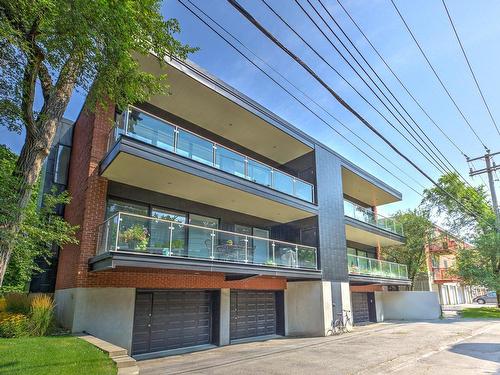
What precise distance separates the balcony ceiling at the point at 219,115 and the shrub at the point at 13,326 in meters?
8.27

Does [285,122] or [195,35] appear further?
[285,122]

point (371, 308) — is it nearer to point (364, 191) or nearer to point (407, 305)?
point (407, 305)

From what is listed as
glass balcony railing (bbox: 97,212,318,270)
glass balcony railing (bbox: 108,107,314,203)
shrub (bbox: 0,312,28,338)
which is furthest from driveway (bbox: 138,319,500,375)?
glass balcony railing (bbox: 108,107,314,203)

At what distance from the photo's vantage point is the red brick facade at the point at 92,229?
34.0ft

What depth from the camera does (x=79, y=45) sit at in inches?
264

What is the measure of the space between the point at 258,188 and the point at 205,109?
393 centimetres

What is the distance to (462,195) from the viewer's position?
104 ft

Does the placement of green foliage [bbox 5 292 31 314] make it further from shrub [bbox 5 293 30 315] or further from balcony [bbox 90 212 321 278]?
balcony [bbox 90 212 321 278]

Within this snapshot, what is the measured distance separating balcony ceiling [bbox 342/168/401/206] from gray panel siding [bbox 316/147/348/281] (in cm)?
203

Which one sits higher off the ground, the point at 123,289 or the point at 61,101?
the point at 61,101

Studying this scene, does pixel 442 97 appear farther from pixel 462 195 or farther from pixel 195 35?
pixel 462 195

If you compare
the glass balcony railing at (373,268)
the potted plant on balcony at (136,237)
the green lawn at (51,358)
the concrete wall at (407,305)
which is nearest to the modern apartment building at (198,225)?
the potted plant on balcony at (136,237)

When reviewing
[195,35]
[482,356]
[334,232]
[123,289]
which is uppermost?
[195,35]

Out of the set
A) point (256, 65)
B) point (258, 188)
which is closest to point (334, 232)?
point (258, 188)
